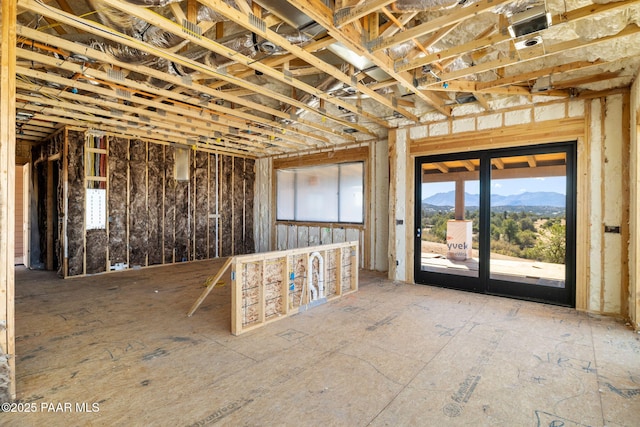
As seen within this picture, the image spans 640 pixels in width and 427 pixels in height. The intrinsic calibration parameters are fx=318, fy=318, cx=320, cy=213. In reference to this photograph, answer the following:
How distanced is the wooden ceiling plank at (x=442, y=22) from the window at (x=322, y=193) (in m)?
4.48

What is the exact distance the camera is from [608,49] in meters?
3.21

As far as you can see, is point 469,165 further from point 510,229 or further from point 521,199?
point 510,229

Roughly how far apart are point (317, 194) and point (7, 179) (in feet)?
21.3

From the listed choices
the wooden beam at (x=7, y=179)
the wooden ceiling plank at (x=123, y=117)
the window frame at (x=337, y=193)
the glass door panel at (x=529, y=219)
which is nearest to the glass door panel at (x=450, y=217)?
the glass door panel at (x=529, y=219)

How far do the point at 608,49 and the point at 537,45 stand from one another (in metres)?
0.75

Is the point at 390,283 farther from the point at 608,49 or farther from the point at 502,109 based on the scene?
the point at 608,49

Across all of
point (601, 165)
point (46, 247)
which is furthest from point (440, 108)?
point (46, 247)

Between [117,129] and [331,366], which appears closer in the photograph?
[331,366]

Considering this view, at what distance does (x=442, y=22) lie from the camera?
2656mm

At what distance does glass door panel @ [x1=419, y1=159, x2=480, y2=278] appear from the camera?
17.5 feet

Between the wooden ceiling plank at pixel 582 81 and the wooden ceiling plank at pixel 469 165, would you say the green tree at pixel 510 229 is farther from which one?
the wooden ceiling plank at pixel 582 81

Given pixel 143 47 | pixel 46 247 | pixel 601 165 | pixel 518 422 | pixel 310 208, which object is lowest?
pixel 518 422

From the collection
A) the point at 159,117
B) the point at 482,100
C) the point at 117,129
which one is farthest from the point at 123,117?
the point at 482,100

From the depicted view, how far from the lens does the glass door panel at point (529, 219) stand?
4668mm
